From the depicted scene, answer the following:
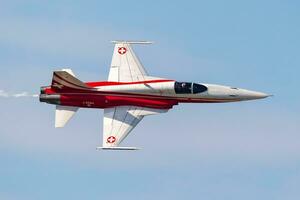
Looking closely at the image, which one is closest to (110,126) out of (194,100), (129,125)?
(129,125)

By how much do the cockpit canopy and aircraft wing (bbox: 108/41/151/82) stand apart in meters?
3.36

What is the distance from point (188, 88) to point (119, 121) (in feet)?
21.5

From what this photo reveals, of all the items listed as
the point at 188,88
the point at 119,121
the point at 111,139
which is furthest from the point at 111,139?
the point at 188,88

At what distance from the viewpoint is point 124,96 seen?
82438 millimetres

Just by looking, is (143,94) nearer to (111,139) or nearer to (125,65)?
(125,65)

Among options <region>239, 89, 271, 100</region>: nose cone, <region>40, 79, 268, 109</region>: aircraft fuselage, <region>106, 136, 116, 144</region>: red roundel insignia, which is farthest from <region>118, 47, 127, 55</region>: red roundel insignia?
<region>239, 89, 271, 100</region>: nose cone

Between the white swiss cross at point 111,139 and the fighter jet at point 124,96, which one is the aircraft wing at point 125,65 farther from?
the white swiss cross at point 111,139

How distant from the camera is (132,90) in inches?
3231

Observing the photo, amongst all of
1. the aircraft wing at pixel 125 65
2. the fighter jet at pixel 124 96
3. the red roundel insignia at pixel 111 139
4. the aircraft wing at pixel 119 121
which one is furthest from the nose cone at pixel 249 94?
the red roundel insignia at pixel 111 139

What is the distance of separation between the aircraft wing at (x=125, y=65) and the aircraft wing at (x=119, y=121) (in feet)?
9.03

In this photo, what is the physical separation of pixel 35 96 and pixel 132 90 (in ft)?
30.2

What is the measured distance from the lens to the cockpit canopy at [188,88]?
81375 mm

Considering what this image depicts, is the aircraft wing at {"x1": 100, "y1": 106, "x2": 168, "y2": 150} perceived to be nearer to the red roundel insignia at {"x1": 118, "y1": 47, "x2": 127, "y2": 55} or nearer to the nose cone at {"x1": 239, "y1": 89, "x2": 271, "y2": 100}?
the red roundel insignia at {"x1": 118, "y1": 47, "x2": 127, "y2": 55}

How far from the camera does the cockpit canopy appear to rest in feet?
267
